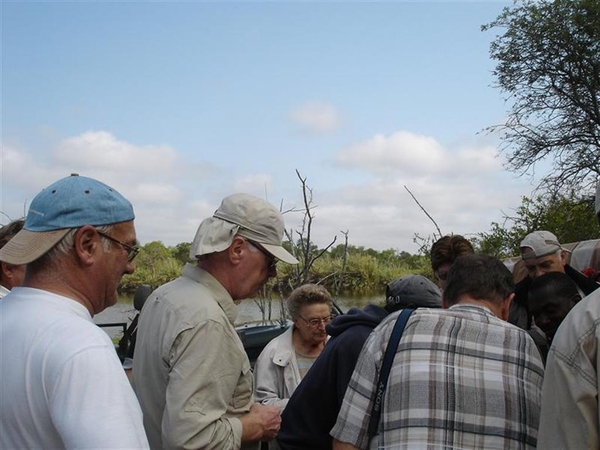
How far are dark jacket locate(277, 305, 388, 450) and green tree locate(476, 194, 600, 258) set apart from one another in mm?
7508

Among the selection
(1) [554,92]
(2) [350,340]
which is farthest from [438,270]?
(1) [554,92]

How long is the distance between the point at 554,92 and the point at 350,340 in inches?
555

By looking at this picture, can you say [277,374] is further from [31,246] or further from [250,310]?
[250,310]

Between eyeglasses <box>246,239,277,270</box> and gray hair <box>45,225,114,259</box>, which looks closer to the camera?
gray hair <box>45,225,114,259</box>

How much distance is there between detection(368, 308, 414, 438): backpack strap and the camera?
2.21 m

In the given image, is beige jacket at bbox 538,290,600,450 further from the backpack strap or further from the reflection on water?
the reflection on water

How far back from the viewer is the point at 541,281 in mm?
3256

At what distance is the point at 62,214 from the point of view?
1660 millimetres

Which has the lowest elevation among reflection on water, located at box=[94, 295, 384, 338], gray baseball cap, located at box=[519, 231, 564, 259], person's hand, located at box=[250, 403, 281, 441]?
reflection on water, located at box=[94, 295, 384, 338]

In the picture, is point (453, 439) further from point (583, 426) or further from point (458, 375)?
point (583, 426)

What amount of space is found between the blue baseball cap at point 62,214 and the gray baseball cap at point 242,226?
2.55ft

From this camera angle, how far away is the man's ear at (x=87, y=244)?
5.40 ft

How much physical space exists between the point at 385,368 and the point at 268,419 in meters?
0.56

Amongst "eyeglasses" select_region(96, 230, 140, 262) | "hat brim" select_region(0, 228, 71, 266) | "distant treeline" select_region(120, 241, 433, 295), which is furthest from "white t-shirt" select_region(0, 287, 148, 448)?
"distant treeline" select_region(120, 241, 433, 295)
